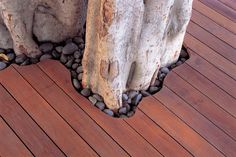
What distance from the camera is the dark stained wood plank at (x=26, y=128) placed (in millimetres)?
1336

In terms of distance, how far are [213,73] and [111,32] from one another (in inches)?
27.9

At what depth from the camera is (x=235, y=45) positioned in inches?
75.0

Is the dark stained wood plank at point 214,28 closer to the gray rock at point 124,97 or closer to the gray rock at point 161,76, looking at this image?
the gray rock at point 161,76

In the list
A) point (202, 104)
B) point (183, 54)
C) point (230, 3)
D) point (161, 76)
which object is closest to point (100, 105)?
point (161, 76)

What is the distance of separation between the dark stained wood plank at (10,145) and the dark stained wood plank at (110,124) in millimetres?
311

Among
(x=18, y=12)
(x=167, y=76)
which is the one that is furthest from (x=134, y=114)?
(x=18, y=12)

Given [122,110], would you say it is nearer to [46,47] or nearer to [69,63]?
[69,63]

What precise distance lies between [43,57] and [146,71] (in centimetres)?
53

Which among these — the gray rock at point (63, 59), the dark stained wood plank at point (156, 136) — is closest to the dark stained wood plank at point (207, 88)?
the dark stained wood plank at point (156, 136)

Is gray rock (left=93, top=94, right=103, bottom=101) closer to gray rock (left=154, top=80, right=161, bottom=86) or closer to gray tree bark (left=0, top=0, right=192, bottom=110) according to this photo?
gray tree bark (left=0, top=0, right=192, bottom=110)

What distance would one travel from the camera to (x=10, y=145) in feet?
4.38

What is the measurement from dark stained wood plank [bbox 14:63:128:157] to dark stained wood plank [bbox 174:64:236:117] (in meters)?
0.54

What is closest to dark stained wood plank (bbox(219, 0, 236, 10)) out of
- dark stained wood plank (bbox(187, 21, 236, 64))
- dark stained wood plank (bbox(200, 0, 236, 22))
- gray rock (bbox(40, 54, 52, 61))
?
dark stained wood plank (bbox(200, 0, 236, 22))

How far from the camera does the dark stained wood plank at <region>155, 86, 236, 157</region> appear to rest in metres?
1.43
